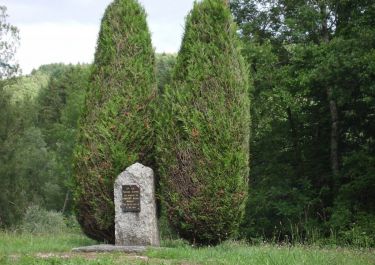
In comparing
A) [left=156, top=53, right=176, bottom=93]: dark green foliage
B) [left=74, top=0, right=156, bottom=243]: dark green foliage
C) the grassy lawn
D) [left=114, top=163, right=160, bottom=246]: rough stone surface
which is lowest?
the grassy lawn

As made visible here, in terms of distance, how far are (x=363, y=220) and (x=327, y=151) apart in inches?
184

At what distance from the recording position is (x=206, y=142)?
9.12 m

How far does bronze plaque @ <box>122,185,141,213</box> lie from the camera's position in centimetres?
917

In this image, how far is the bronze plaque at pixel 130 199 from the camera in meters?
9.17

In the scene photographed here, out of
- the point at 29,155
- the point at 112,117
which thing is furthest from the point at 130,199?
the point at 29,155

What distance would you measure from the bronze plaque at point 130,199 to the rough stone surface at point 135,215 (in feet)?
0.20

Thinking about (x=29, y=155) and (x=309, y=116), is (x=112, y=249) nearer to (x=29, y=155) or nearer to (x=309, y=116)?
(x=309, y=116)

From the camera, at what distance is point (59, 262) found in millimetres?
7020

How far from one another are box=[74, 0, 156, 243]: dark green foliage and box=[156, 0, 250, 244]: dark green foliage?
21.4 inches

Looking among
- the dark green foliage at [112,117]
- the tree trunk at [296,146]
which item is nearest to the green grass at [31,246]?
the dark green foliage at [112,117]

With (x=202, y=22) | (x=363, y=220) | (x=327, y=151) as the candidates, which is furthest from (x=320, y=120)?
(x=202, y=22)

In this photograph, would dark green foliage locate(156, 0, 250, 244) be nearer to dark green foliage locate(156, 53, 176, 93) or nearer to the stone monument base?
dark green foliage locate(156, 53, 176, 93)

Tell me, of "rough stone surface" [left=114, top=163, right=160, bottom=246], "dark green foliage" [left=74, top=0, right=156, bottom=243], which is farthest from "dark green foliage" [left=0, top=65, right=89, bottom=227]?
"rough stone surface" [left=114, top=163, right=160, bottom=246]

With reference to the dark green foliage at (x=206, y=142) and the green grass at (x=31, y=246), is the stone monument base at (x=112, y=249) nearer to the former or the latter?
the green grass at (x=31, y=246)
